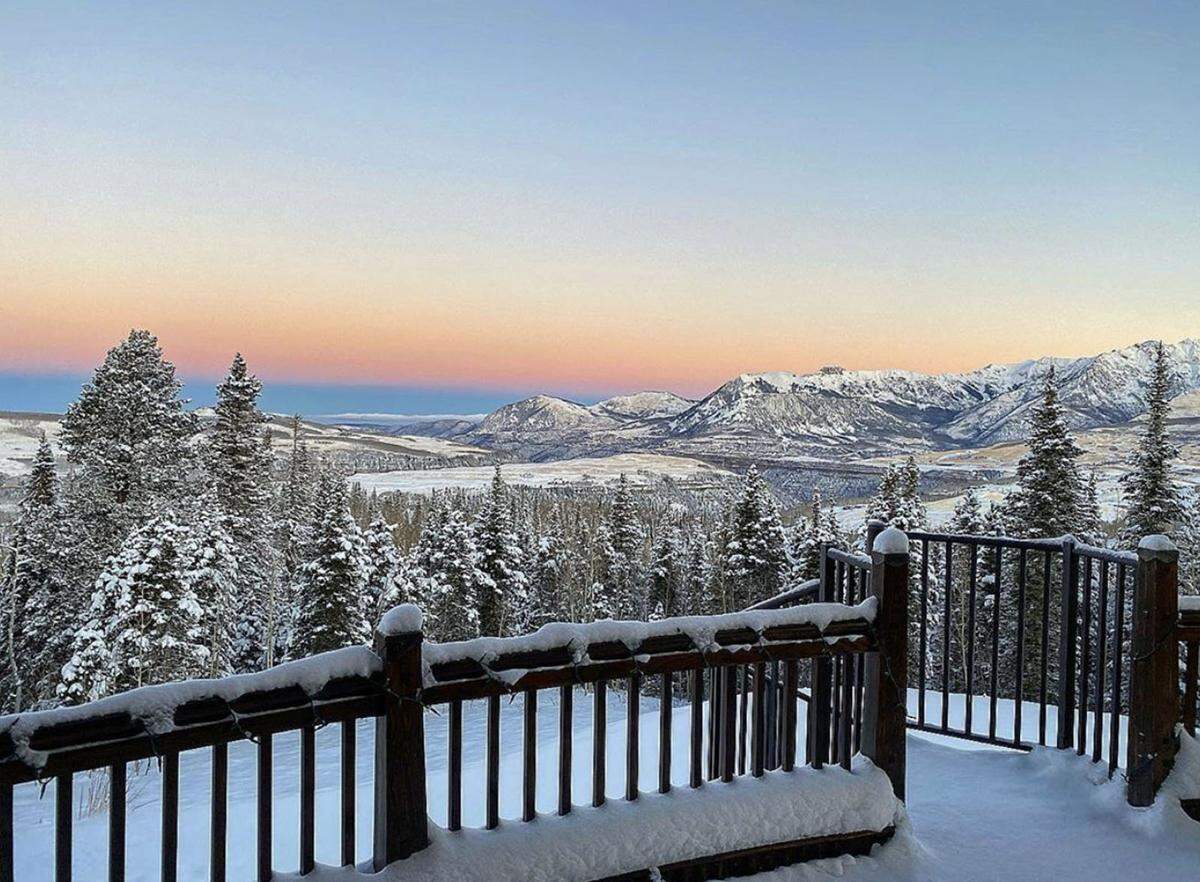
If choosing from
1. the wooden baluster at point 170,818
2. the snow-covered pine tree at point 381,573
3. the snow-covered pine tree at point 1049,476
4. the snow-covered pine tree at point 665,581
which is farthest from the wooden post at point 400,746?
the snow-covered pine tree at point 665,581

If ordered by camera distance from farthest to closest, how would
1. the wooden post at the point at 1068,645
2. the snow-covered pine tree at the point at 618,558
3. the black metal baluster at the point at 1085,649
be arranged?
the snow-covered pine tree at the point at 618,558, the wooden post at the point at 1068,645, the black metal baluster at the point at 1085,649

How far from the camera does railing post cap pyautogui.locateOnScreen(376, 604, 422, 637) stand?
103 inches

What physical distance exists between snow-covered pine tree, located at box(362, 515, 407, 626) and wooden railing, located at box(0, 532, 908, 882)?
19220 millimetres

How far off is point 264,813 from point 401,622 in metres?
0.78

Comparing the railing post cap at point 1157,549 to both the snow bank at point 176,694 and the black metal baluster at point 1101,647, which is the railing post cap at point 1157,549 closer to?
the black metal baluster at point 1101,647

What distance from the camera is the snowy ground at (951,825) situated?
3.35 meters

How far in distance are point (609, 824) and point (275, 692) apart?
1416 mm

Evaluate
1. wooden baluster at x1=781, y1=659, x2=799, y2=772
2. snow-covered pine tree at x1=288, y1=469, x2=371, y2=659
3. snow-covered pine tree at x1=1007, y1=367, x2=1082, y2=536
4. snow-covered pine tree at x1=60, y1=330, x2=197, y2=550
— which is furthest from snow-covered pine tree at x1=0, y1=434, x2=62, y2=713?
snow-covered pine tree at x1=1007, y1=367, x2=1082, y2=536

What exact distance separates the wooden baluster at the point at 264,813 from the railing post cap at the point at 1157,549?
12.8 ft

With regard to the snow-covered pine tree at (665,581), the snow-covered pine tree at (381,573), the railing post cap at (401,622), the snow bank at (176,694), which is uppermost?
the railing post cap at (401,622)

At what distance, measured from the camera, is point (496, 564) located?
1057 inches

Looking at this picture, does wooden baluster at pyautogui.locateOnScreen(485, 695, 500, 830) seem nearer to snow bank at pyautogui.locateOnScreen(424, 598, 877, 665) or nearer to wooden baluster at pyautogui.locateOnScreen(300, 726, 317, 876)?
snow bank at pyautogui.locateOnScreen(424, 598, 877, 665)

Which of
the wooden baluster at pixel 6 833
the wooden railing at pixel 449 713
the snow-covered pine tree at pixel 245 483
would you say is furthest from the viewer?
the snow-covered pine tree at pixel 245 483

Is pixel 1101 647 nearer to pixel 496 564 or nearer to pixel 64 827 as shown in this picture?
pixel 64 827
